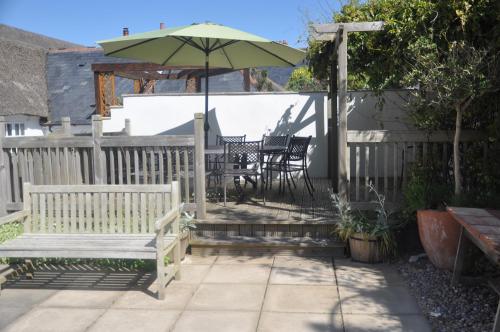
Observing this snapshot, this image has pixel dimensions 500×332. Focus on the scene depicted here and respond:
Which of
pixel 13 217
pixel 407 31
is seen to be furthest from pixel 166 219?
pixel 407 31

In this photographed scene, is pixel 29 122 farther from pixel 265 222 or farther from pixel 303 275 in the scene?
pixel 303 275

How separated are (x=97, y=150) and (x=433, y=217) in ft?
12.1

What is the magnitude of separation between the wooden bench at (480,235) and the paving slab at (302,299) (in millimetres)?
1055

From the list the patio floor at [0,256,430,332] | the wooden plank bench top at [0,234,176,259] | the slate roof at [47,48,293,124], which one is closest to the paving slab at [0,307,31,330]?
the patio floor at [0,256,430,332]

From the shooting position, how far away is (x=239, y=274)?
15.0 ft

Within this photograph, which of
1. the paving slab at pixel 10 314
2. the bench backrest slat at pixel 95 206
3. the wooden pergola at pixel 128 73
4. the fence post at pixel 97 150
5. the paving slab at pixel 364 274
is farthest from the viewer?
the wooden pergola at pixel 128 73

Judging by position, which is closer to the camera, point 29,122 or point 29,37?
point 29,122

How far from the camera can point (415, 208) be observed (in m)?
4.74

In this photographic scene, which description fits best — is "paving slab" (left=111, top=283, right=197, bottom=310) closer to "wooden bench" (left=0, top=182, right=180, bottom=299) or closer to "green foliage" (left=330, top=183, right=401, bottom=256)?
"wooden bench" (left=0, top=182, right=180, bottom=299)

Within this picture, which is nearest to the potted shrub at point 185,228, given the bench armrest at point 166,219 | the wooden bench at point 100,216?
the wooden bench at point 100,216

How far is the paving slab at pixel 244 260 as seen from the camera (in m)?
4.96

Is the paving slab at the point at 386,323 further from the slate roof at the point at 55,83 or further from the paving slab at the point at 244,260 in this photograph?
the slate roof at the point at 55,83

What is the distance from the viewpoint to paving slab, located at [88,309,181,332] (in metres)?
3.42

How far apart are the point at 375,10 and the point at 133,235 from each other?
3.65 m
